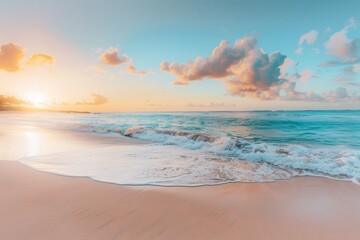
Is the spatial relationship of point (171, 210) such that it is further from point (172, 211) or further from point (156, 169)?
point (156, 169)

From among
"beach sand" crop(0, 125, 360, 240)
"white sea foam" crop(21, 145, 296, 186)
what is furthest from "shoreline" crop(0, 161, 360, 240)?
"white sea foam" crop(21, 145, 296, 186)

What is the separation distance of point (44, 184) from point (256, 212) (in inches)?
181

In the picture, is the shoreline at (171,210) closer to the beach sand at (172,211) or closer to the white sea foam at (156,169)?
the beach sand at (172,211)

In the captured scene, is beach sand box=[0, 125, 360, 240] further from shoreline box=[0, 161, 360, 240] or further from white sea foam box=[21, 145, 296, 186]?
white sea foam box=[21, 145, 296, 186]

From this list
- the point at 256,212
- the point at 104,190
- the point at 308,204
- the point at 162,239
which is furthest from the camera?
the point at 104,190

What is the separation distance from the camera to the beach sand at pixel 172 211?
2906 mm

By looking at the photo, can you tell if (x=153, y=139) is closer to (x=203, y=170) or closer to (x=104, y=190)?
(x=203, y=170)

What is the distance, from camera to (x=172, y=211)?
11.4ft

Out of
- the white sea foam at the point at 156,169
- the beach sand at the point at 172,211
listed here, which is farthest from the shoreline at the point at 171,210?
the white sea foam at the point at 156,169

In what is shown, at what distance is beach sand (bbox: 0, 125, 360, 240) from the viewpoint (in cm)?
291

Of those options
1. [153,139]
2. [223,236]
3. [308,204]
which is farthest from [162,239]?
[153,139]

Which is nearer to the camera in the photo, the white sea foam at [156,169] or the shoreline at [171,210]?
the shoreline at [171,210]

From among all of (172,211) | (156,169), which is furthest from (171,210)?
(156,169)

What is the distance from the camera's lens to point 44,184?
14.8 ft
